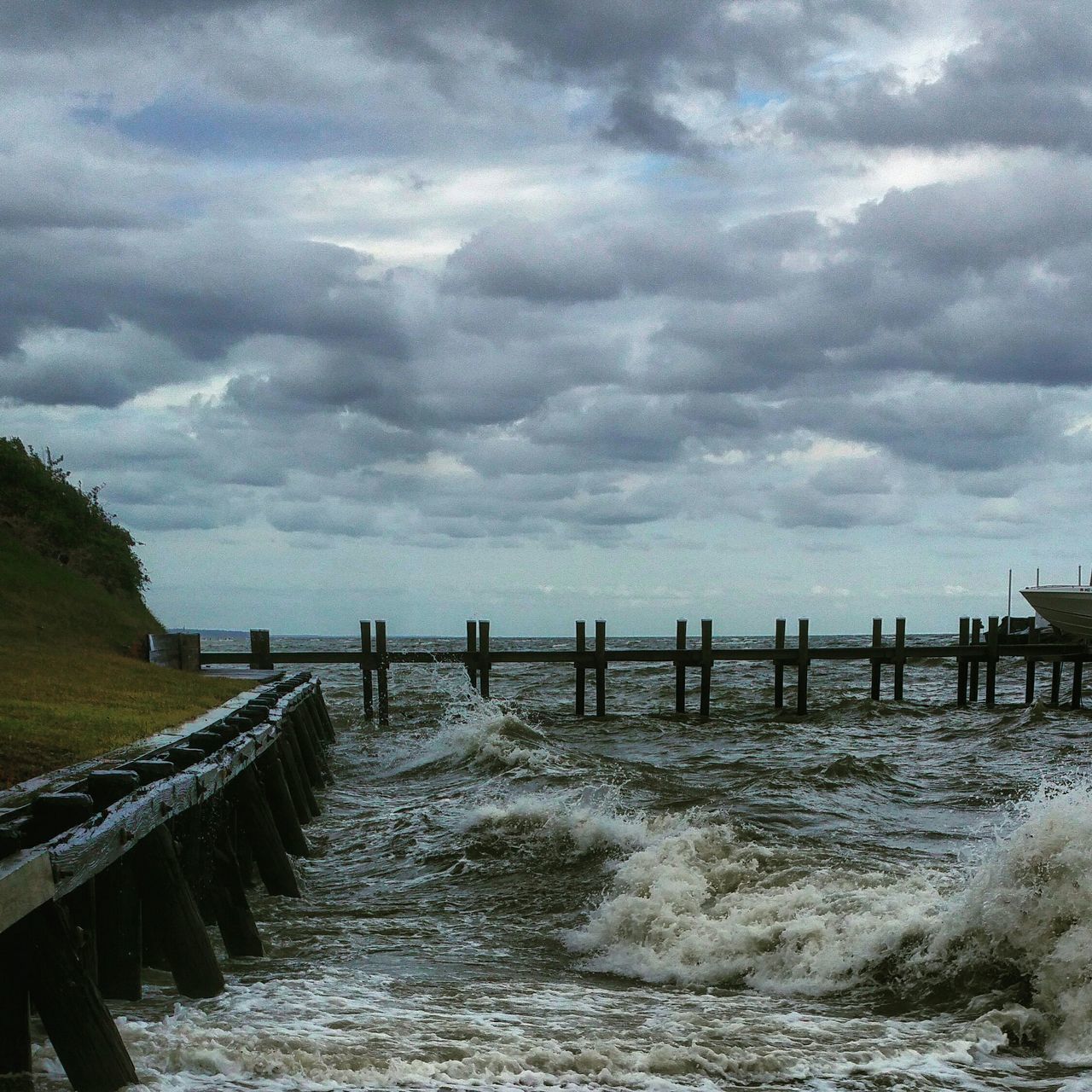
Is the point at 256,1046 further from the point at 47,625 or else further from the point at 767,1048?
the point at 47,625

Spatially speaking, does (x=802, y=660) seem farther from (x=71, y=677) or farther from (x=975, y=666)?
(x=71, y=677)

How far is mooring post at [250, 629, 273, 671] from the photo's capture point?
2942cm

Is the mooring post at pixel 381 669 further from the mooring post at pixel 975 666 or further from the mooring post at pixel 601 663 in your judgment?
the mooring post at pixel 975 666

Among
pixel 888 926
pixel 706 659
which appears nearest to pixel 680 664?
pixel 706 659

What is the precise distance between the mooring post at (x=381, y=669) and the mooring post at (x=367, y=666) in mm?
227

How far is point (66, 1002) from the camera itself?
5.27m

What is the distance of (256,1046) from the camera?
612 centimetres

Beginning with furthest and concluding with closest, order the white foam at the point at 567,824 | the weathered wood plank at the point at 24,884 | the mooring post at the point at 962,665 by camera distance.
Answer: the mooring post at the point at 962,665, the white foam at the point at 567,824, the weathered wood plank at the point at 24,884

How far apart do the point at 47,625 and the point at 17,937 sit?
957 inches

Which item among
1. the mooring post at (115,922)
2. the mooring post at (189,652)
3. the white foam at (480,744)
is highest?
the mooring post at (189,652)

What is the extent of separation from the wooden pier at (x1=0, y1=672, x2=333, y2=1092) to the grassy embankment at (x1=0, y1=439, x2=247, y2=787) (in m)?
1.51

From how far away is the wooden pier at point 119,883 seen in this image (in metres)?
5.25

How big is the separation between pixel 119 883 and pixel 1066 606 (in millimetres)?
35070

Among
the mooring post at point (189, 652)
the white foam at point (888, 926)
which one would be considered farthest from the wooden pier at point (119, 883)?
the mooring post at point (189, 652)
